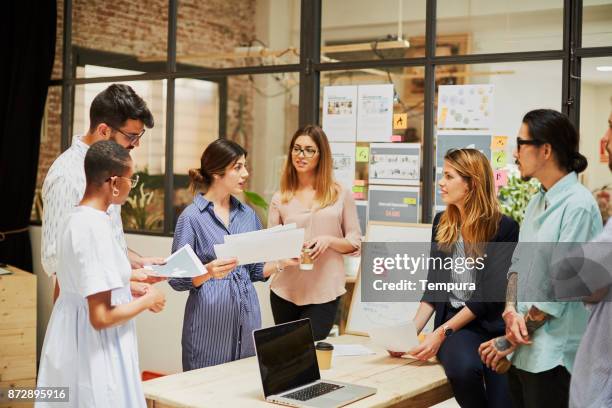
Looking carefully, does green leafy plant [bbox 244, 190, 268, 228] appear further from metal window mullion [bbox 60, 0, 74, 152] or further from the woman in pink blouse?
metal window mullion [bbox 60, 0, 74, 152]

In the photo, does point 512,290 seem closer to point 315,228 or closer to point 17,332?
point 315,228

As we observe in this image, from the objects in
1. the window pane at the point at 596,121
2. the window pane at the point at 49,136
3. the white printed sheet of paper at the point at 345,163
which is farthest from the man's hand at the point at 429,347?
the window pane at the point at 49,136

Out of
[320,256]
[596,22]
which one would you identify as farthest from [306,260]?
[596,22]

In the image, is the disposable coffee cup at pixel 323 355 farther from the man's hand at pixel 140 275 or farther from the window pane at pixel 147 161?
the window pane at pixel 147 161

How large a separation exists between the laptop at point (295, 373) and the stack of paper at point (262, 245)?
0.50m

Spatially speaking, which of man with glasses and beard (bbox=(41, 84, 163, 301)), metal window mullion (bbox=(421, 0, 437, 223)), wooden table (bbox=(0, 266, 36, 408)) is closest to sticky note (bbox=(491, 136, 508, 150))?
metal window mullion (bbox=(421, 0, 437, 223))

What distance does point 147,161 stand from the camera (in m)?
6.12

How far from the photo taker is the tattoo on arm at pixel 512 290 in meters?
2.90

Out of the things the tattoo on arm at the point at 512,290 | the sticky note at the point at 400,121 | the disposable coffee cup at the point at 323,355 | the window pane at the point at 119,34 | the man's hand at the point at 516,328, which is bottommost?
the disposable coffee cup at the point at 323,355

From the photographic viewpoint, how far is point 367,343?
12.4ft

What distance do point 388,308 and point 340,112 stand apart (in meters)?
1.29

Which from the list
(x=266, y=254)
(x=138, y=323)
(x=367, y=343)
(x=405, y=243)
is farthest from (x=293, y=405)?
(x=138, y=323)

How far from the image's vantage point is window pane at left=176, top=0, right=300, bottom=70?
536 centimetres

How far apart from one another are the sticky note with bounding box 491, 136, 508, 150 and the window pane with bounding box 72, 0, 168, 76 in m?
2.90
